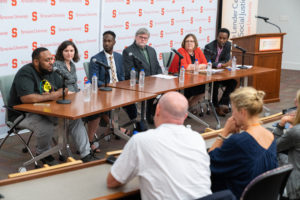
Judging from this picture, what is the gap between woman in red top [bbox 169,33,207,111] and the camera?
20.9 feet

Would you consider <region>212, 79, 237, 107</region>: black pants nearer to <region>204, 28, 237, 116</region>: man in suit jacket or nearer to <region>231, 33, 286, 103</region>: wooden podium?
<region>204, 28, 237, 116</region>: man in suit jacket

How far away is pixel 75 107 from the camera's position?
416 centimetres

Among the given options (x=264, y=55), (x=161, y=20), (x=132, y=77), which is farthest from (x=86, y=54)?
(x=264, y=55)

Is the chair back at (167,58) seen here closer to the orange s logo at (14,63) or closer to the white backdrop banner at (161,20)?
the white backdrop banner at (161,20)

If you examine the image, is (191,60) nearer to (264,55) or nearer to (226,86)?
(226,86)

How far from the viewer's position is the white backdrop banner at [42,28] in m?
5.32

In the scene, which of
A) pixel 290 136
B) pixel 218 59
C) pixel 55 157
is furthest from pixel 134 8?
pixel 290 136

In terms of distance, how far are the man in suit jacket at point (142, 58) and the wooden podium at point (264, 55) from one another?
71.0 inches

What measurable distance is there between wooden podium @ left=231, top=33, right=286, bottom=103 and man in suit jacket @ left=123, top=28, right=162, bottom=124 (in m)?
1.80

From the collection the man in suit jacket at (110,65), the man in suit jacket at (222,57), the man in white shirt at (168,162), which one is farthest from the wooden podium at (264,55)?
the man in white shirt at (168,162)

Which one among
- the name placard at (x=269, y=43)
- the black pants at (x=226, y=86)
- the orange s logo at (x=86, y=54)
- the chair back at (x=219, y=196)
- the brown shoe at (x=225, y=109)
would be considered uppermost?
the name placard at (x=269, y=43)

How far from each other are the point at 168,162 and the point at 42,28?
4141 millimetres

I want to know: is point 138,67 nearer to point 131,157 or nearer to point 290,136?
point 290,136

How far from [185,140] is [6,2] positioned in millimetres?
3921
